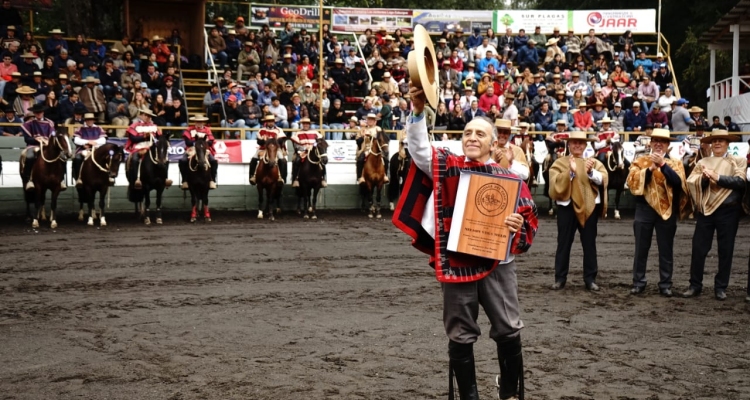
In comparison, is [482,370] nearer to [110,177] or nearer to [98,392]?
[98,392]

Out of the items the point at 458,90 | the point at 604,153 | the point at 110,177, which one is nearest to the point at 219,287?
the point at 110,177

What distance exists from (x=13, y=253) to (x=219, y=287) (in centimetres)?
497

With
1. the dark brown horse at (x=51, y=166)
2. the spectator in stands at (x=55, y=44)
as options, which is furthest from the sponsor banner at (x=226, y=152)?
the spectator in stands at (x=55, y=44)

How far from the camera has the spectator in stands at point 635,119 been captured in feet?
84.6

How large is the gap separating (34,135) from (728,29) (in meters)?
22.6

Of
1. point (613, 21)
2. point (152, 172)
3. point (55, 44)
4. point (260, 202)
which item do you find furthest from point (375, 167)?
point (613, 21)

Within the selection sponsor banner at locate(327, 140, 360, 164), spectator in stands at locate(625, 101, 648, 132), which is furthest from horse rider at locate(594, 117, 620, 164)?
sponsor banner at locate(327, 140, 360, 164)

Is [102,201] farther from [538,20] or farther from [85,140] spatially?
[538,20]

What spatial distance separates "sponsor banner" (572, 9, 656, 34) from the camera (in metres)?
32.6

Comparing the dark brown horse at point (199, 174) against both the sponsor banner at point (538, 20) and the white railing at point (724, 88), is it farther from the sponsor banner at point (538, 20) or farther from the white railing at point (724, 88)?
the white railing at point (724, 88)

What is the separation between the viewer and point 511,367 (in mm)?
6082

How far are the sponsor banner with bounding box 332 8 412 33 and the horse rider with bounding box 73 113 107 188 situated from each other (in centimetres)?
1320

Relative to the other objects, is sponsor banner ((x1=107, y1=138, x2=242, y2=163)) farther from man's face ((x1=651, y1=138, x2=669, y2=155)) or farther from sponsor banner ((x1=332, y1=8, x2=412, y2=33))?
man's face ((x1=651, y1=138, x2=669, y2=155))

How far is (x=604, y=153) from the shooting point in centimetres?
2227
